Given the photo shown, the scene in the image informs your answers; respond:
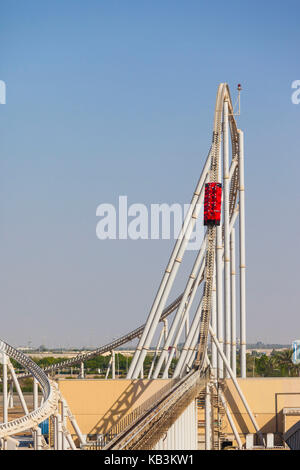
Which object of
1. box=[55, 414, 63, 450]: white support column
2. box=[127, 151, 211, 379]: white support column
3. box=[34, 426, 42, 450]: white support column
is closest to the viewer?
box=[34, 426, 42, 450]: white support column

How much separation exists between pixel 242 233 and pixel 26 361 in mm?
18755

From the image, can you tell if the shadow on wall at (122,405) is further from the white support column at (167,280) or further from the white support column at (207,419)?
the white support column at (207,419)

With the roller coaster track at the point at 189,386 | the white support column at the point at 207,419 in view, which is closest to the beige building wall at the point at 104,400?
the roller coaster track at the point at 189,386

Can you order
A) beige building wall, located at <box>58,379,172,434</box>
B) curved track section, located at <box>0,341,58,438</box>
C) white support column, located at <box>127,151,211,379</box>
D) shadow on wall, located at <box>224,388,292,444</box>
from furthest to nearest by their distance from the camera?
white support column, located at <box>127,151,211,379</box> → beige building wall, located at <box>58,379,172,434</box> → shadow on wall, located at <box>224,388,292,444</box> → curved track section, located at <box>0,341,58,438</box>

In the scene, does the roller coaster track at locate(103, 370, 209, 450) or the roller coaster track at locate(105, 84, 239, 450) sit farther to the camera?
the roller coaster track at locate(105, 84, 239, 450)

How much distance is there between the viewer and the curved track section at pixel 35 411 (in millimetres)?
28484

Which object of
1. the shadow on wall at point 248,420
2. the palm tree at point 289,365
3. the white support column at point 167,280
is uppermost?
the white support column at point 167,280

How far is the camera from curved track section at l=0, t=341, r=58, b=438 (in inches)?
1121

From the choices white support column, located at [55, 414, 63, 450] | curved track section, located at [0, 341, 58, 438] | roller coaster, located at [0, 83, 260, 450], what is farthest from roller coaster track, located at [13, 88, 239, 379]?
white support column, located at [55, 414, 63, 450]

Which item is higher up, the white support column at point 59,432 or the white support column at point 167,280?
the white support column at point 167,280

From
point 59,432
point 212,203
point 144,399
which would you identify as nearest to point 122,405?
point 144,399

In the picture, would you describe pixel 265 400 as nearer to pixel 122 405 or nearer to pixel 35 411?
pixel 122 405

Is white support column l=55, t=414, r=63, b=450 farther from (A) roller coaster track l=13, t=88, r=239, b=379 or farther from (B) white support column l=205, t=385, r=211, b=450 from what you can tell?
(A) roller coaster track l=13, t=88, r=239, b=379

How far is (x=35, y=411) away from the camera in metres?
31.0
